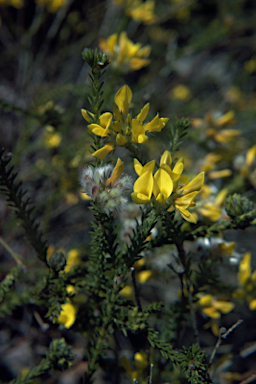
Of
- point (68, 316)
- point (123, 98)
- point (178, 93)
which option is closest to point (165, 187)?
point (123, 98)

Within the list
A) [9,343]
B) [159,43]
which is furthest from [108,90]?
[159,43]

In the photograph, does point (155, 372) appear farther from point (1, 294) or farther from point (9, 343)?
point (9, 343)

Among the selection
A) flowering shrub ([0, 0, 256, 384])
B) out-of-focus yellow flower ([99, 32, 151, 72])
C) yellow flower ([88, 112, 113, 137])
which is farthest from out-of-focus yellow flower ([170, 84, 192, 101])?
yellow flower ([88, 112, 113, 137])

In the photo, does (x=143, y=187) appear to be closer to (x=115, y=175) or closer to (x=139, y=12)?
(x=115, y=175)

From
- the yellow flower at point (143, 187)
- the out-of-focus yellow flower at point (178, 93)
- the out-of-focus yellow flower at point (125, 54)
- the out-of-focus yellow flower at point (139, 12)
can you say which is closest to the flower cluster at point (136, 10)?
the out-of-focus yellow flower at point (139, 12)

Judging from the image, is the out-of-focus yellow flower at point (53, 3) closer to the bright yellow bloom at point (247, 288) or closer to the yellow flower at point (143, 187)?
the yellow flower at point (143, 187)

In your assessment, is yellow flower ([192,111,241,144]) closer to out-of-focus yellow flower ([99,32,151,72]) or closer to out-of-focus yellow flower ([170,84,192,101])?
out-of-focus yellow flower ([99,32,151,72])
